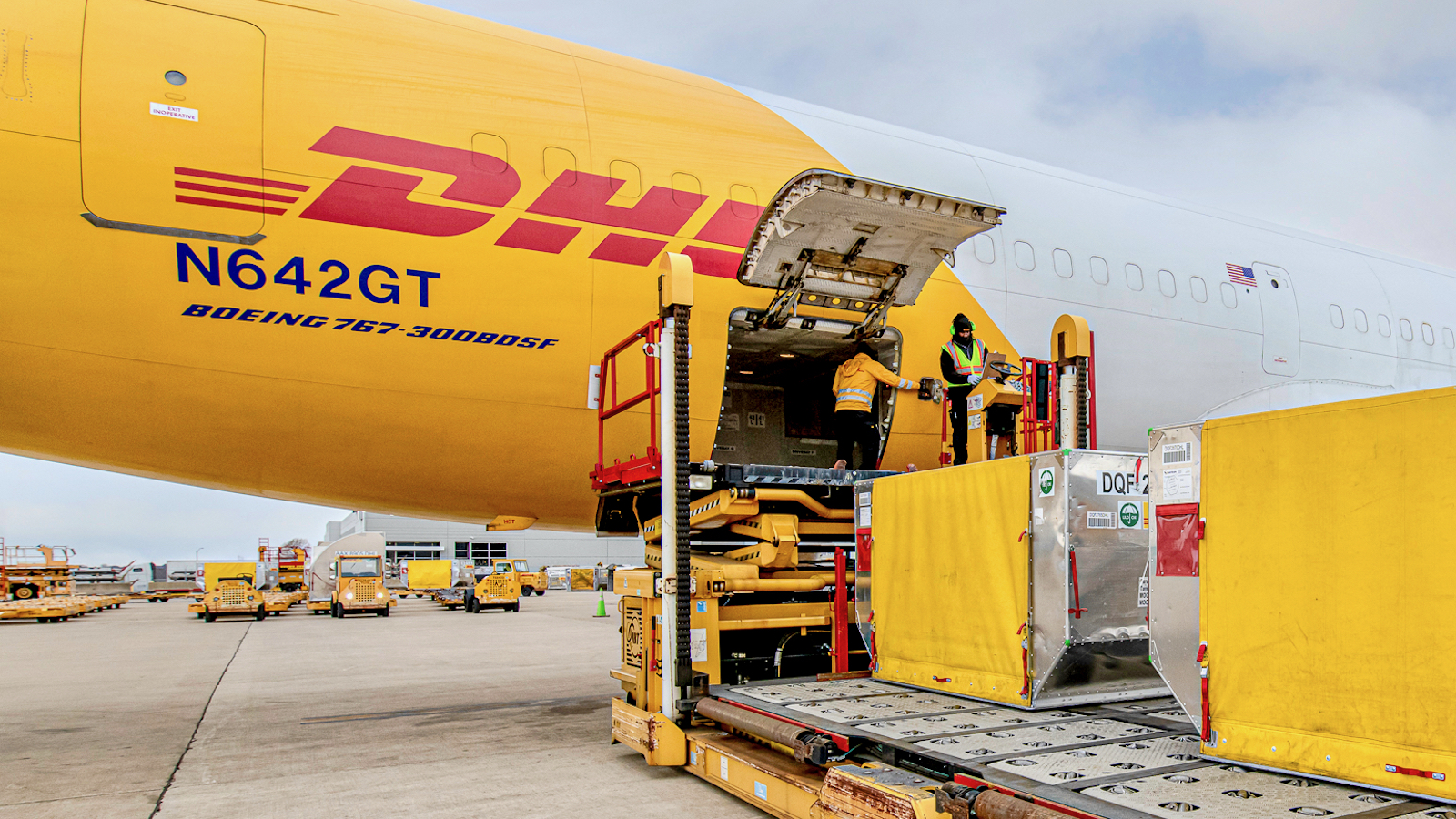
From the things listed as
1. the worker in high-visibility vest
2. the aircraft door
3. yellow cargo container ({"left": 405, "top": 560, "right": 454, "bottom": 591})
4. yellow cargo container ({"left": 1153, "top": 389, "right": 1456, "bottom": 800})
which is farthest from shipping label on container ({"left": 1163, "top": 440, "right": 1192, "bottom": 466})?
yellow cargo container ({"left": 405, "top": 560, "right": 454, "bottom": 591})

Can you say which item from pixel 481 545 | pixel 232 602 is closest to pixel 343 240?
pixel 232 602

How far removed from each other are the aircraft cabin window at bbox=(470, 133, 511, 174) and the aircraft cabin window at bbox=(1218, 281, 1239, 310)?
735cm

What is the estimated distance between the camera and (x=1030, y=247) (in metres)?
8.95

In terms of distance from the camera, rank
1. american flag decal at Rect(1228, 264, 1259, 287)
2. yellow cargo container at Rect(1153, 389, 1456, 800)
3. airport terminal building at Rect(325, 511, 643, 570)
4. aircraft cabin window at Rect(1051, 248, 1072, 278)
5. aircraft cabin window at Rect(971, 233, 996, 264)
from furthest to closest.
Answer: airport terminal building at Rect(325, 511, 643, 570)
american flag decal at Rect(1228, 264, 1259, 287)
aircraft cabin window at Rect(1051, 248, 1072, 278)
aircraft cabin window at Rect(971, 233, 996, 264)
yellow cargo container at Rect(1153, 389, 1456, 800)

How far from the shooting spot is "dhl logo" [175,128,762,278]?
6.20m

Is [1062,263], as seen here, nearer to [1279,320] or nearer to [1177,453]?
[1279,320]

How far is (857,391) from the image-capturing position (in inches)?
310

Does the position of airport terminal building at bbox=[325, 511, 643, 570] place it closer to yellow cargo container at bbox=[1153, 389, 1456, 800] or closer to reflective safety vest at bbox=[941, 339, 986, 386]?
reflective safety vest at bbox=[941, 339, 986, 386]

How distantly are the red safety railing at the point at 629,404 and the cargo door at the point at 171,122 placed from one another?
7.78 ft

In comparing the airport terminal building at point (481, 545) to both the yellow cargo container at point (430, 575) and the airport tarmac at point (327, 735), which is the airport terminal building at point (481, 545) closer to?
the yellow cargo container at point (430, 575)

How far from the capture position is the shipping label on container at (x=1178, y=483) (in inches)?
154

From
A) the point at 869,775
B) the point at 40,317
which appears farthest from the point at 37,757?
the point at 869,775

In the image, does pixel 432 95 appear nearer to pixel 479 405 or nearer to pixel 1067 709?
pixel 479 405

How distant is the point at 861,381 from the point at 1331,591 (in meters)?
4.68
